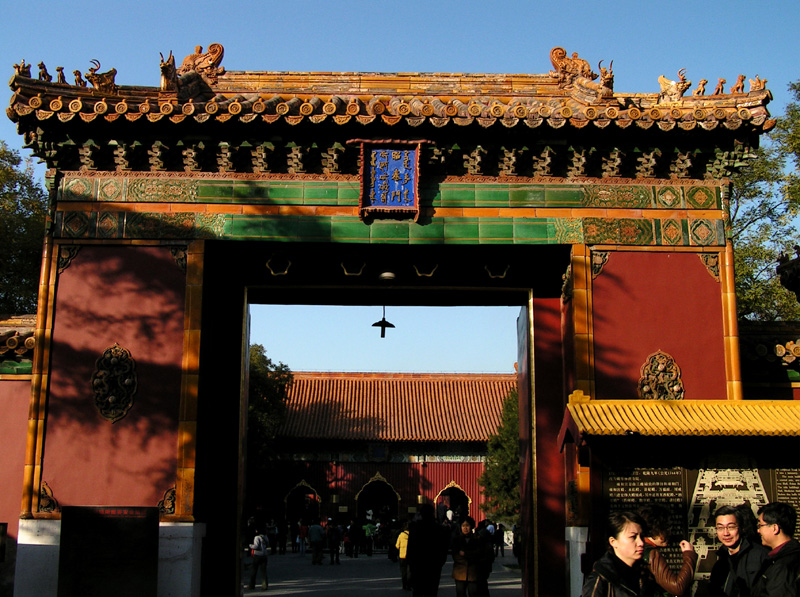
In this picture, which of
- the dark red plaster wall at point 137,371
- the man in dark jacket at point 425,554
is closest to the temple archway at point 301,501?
the man in dark jacket at point 425,554

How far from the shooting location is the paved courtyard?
55.0 feet

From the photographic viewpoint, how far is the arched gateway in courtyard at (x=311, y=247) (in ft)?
34.5

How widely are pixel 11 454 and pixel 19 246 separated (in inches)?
490

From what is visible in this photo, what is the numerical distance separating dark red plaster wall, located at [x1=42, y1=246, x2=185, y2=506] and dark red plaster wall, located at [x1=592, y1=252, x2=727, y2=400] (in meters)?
5.16

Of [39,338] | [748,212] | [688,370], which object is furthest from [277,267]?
[748,212]

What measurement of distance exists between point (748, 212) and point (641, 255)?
1217cm

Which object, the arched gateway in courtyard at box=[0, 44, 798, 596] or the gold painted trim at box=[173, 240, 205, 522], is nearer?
the gold painted trim at box=[173, 240, 205, 522]

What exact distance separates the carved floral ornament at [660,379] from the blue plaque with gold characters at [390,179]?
3380 millimetres

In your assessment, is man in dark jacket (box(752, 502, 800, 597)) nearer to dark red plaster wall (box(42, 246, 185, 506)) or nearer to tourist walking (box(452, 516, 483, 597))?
tourist walking (box(452, 516, 483, 597))

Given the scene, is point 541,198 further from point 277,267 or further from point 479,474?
point 479,474

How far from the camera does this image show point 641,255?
11.2 meters

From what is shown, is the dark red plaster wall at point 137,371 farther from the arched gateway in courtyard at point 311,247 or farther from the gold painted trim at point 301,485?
the gold painted trim at point 301,485

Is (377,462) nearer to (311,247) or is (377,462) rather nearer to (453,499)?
(453,499)

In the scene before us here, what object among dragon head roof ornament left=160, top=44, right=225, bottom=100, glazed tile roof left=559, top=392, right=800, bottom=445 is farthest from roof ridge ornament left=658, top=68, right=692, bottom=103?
dragon head roof ornament left=160, top=44, right=225, bottom=100
